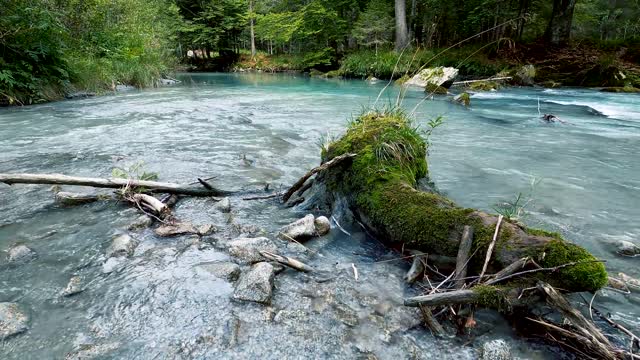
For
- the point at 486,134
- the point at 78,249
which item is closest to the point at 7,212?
the point at 78,249

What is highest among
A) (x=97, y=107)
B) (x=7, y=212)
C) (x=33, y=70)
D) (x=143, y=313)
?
(x=33, y=70)

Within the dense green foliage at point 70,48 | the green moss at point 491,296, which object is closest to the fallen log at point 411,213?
the green moss at point 491,296

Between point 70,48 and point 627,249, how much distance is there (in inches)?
589

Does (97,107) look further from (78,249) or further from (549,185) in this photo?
(549,185)

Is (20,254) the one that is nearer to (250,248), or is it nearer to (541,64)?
(250,248)

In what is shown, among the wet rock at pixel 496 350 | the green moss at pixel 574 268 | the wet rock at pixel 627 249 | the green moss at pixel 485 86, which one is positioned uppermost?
the green moss at pixel 485 86

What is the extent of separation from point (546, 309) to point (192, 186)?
3.22m

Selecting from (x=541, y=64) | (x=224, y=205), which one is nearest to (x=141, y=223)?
(x=224, y=205)

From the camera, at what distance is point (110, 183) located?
384 cm

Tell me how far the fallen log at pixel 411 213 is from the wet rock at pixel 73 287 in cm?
196

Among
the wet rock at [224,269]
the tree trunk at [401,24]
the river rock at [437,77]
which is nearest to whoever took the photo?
the wet rock at [224,269]

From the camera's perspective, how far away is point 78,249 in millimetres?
3000

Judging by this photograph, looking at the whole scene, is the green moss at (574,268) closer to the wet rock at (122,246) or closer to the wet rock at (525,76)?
the wet rock at (122,246)

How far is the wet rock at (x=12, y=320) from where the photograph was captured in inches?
82.3
